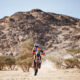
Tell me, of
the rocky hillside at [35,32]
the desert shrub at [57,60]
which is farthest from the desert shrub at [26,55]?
the rocky hillside at [35,32]

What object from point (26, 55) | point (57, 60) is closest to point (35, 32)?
point (57, 60)

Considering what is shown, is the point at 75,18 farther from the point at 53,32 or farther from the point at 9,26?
the point at 9,26

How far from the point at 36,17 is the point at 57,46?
33485mm

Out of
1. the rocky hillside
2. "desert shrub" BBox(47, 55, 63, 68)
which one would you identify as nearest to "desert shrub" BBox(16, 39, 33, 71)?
"desert shrub" BBox(47, 55, 63, 68)

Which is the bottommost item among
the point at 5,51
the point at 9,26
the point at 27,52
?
the point at 5,51

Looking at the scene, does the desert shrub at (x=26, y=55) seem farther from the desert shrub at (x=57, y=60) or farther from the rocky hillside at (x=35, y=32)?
the rocky hillside at (x=35, y=32)

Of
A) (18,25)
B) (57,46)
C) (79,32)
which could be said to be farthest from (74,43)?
(18,25)

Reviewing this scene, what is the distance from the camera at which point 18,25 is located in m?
102

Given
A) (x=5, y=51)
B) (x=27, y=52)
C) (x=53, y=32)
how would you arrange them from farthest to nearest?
(x=53, y=32) < (x=5, y=51) < (x=27, y=52)

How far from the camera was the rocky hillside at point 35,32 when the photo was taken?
301ft

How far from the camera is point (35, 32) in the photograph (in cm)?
9981

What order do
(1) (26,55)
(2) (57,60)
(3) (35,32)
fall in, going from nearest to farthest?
1. (1) (26,55)
2. (2) (57,60)
3. (3) (35,32)

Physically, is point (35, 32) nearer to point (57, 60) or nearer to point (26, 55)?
point (57, 60)

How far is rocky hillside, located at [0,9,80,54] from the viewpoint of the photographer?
91.8 m
